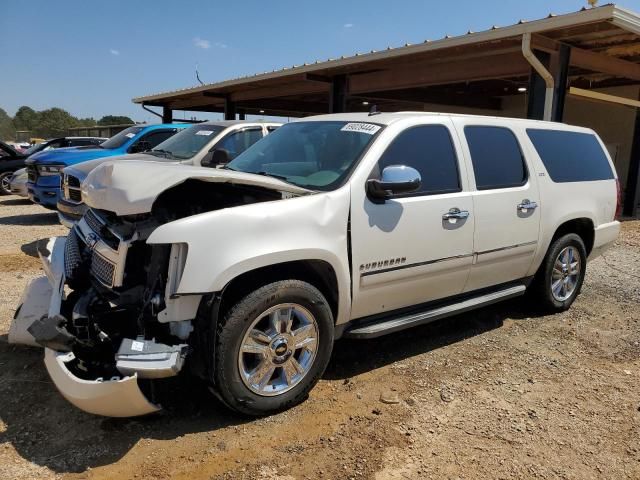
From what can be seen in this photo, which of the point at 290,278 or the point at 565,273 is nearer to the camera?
the point at 290,278

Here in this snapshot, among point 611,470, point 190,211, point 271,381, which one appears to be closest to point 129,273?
point 190,211

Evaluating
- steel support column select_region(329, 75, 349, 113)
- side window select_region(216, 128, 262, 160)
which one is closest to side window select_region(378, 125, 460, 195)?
side window select_region(216, 128, 262, 160)

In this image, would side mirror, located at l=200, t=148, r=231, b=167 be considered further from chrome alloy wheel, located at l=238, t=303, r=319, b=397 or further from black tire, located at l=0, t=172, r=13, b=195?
black tire, located at l=0, t=172, r=13, b=195

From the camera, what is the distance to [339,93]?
1392 centimetres

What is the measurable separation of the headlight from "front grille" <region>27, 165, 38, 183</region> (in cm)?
14

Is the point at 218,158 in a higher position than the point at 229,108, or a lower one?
lower

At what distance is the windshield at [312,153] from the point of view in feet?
11.9

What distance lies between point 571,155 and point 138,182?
423 centimetres

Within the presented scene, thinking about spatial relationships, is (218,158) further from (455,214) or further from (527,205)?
(527,205)

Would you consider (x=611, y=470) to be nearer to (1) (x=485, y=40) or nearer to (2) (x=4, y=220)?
(1) (x=485, y=40)

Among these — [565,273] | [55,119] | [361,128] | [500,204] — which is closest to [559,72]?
[565,273]

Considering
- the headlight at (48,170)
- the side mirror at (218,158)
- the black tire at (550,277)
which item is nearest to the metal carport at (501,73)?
the black tire at (550,277)

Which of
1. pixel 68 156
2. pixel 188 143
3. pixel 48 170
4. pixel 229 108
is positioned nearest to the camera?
pixel 188 143

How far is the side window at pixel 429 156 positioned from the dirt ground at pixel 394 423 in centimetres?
137
